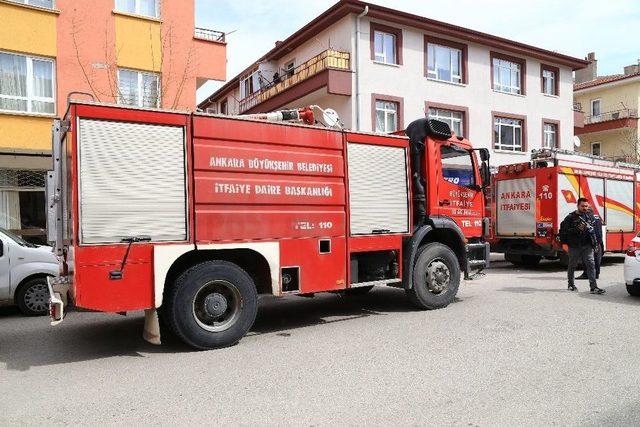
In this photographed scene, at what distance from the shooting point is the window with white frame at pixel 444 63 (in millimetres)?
22109

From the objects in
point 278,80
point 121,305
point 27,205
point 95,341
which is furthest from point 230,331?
point 278,80

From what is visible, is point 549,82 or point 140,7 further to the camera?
point 549,82

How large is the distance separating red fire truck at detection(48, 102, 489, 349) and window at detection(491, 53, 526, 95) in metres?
18.4

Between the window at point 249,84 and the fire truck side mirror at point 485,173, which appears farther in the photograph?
the window at point 249,84

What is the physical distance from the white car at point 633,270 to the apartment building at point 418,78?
1190 cm

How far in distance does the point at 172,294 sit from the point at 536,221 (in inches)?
425

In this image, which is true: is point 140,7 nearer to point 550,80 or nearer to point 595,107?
point 550,80

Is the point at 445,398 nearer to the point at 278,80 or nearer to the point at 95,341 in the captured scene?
the point at 95,341

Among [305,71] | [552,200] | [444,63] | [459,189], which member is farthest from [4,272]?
[444,63]

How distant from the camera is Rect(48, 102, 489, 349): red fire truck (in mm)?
5492

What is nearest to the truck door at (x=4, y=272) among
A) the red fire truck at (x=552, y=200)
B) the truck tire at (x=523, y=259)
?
the red fire truck at (x=552, y=200)

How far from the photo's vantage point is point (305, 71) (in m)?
20.9

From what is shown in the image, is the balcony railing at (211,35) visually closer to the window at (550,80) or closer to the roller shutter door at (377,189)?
the roller shutter door at (377,189)

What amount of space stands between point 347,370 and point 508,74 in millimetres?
23038
